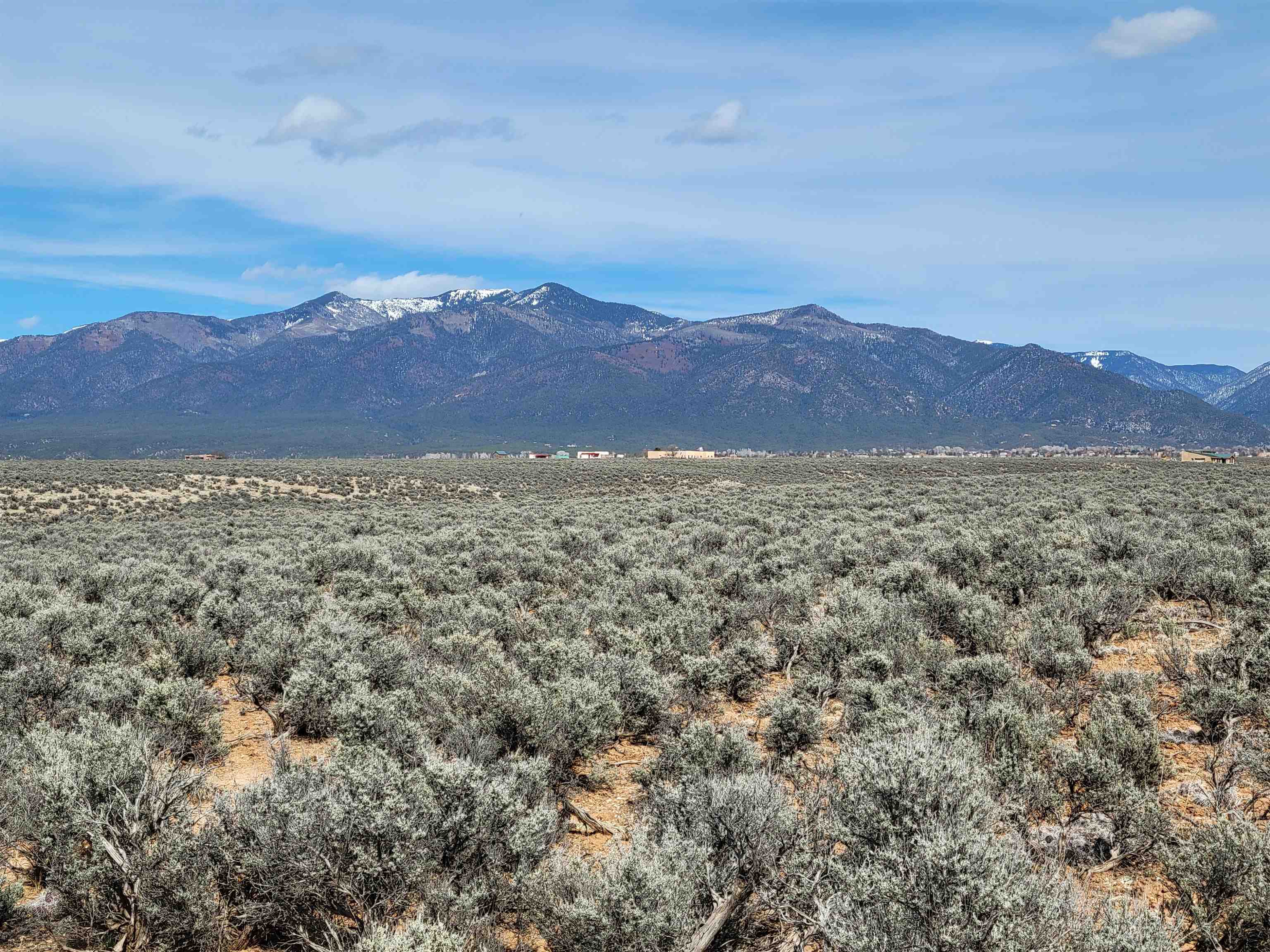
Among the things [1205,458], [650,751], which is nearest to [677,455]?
[1205,458]

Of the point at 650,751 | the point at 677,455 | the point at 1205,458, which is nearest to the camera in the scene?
the point at 650,751

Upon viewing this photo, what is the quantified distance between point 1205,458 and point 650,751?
89.6 meters

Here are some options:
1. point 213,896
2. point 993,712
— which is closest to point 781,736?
point 993,712

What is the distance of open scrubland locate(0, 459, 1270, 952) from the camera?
4.20 metres

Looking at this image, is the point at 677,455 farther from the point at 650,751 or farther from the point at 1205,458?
the point at 650,751

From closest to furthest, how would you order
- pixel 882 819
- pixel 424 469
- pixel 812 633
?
pixel 882 819, pixel 812 633, pixel 424 469

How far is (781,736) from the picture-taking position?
7.08 metres

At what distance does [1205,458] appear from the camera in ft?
250

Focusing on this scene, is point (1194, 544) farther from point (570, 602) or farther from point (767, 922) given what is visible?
point (767, 922)

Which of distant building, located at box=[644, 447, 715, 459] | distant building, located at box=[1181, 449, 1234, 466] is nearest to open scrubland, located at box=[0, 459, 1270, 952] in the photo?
distant building, located at box=[1181, 449, 1234, 466]

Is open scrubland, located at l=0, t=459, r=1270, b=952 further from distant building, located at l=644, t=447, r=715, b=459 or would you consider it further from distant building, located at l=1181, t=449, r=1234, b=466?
distant building, located at l=644, t=447, r=715, b=459

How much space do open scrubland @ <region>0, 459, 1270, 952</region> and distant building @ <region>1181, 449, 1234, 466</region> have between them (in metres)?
65.7

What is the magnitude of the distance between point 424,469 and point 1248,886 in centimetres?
6774

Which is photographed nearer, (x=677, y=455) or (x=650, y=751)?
(x=650, y=751)
